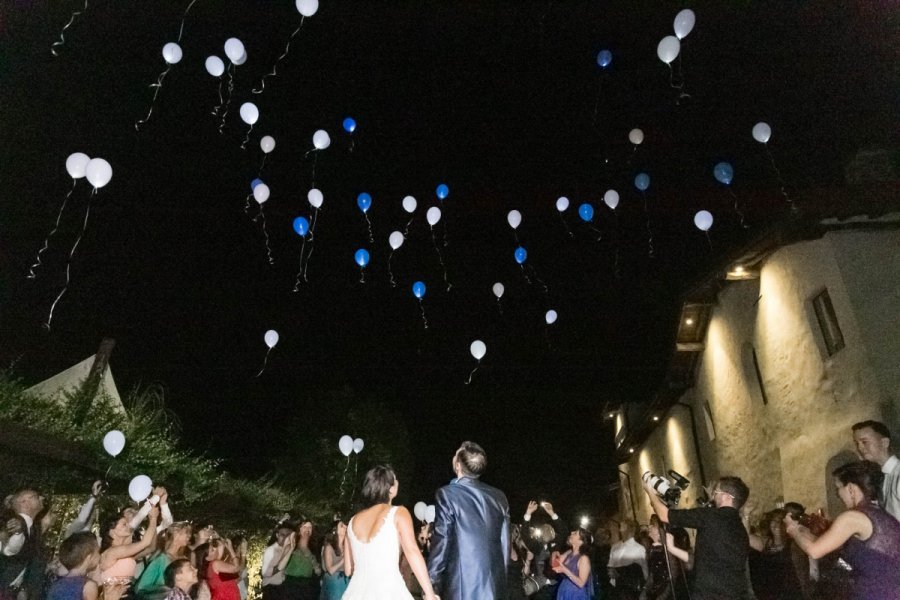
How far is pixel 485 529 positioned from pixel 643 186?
7.34 metres

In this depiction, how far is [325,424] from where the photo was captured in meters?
29.0

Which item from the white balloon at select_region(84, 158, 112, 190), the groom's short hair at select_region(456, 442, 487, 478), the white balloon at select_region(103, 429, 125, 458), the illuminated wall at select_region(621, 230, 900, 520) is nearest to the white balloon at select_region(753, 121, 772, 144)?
the illuminated wall at select_region(621, 230, 900, 520)

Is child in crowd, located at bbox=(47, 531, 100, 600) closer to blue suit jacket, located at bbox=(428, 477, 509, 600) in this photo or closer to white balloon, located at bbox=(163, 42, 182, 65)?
blue suit jacket, located at bbox=(428, 477, 509, 600)

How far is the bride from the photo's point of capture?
3279 millimetres

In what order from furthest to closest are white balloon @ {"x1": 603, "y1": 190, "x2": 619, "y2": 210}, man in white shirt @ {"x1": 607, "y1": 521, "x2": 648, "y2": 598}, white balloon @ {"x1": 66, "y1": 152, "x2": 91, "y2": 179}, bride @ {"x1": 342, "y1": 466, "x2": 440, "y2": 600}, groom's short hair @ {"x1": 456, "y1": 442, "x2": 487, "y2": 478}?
white balloon @ {"x1": 603, "y1": 190, "x2": 619, "y2": 210}
man in white shirt @ {"x1": 607, "y1": 521, "x2": 648, "y2": 598}
white balloon @ {"x1": 66, "y1": 152, "x2": 91, "y2": 179}
groom's short hair @ {"x1": 456, "y1": 442, "x2": 487, "y2": 478}
bride @ {"x1": 342, "y1": 466, "x2": 440, "y2": 600}

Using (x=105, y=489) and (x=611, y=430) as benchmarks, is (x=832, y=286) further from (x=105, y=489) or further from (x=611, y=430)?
(x=611, y=430)

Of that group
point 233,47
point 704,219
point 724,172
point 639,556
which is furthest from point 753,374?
point 233,47

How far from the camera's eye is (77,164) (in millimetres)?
6266

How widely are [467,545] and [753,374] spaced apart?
863 centimetres

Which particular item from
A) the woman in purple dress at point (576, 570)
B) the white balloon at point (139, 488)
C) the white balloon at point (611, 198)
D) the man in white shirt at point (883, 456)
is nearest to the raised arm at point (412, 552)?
the woman in purple dress at point (576, 570)

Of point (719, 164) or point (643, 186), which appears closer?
point (719, 164)

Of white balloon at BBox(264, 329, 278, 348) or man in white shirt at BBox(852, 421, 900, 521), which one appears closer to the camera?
man in white shirt at BBox(852, 421, 900, 521)

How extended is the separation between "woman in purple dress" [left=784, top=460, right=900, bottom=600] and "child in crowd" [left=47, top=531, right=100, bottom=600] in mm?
4631

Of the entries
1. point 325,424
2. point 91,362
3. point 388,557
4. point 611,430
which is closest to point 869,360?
point 388,557
